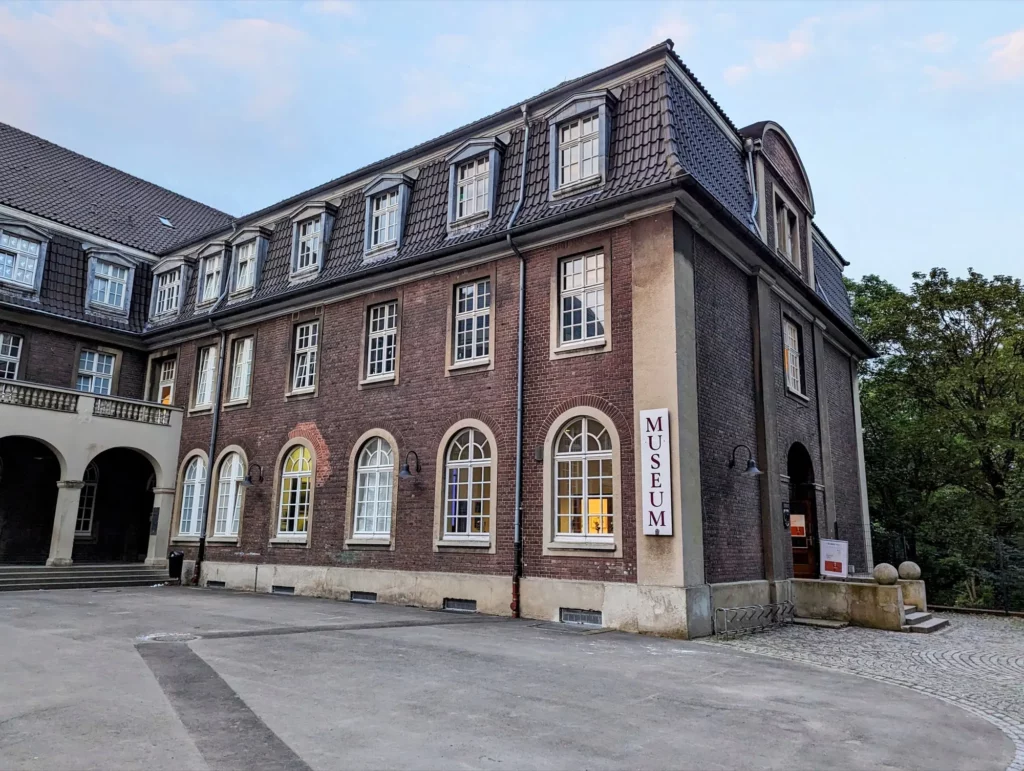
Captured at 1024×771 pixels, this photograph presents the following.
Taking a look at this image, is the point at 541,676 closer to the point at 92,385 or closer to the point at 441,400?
the point at 441,400

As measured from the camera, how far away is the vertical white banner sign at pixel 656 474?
1180 centimetres

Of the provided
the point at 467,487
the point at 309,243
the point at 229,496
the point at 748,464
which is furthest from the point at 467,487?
the point at 309,243

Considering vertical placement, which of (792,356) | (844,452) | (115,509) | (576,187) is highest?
(576,187)

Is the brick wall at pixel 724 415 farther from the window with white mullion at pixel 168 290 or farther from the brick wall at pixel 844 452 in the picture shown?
the window with white mullion at pixel 168 290

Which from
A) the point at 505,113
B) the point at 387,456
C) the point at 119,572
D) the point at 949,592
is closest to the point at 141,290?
the point at 119,572

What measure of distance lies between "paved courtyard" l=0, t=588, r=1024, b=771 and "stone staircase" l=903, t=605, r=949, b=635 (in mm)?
1897

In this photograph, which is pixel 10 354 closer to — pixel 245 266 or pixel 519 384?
pixel 245 266

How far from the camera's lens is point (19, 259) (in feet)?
70.2

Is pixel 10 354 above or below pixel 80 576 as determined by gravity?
above

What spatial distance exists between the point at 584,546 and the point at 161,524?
14.2m

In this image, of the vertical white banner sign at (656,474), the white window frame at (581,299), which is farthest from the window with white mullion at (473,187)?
the vertical white banner sign at (656,474)

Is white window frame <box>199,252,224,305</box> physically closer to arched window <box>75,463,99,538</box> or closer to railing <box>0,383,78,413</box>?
railing <box>0,383,78,413</box>

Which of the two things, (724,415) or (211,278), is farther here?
(211,278)

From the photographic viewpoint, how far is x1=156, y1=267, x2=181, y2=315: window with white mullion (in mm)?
23422
